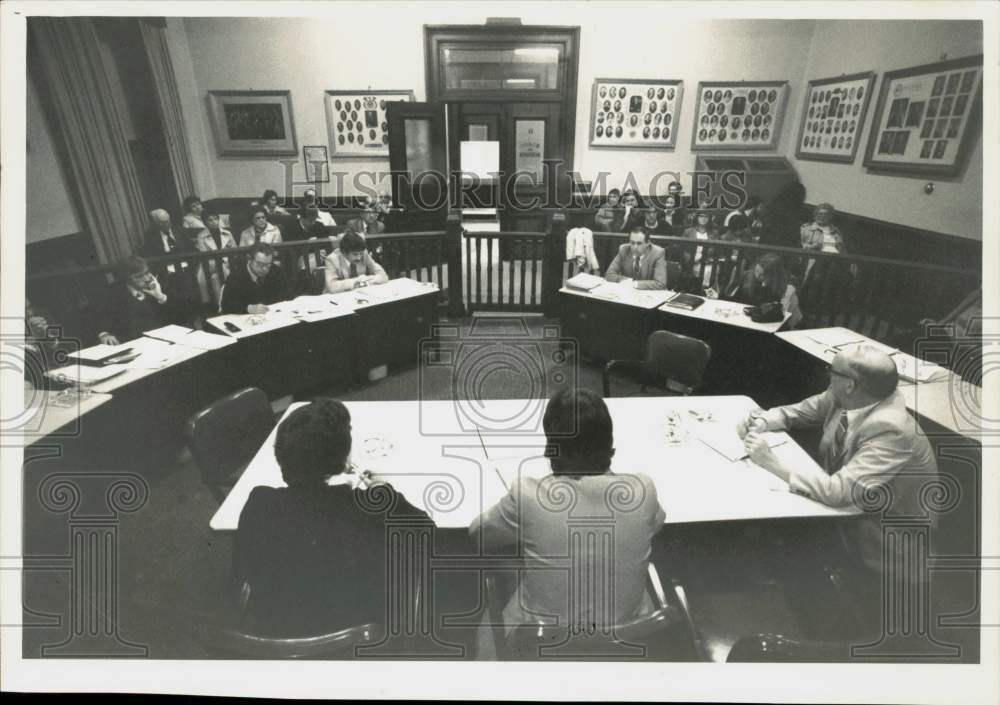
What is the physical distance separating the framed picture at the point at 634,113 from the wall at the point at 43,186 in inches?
101

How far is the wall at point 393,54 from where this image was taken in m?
1.63

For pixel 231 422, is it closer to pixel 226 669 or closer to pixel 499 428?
pixel 226 669

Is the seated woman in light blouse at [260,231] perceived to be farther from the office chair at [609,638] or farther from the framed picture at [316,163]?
the office chair at [609,638]

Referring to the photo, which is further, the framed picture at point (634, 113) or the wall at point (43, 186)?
the framed picture at point (634, 113)

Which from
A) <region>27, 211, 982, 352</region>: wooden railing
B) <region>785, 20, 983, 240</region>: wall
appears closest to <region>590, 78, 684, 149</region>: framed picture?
<region>785, 20, 983, 240</region>: wall

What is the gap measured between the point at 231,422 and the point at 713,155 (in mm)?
3288

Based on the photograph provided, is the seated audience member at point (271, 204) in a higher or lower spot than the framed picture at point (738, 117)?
lower

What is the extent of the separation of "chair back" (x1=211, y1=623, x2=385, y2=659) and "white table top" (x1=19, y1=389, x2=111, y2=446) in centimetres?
121

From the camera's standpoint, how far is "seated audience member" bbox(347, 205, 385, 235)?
378cm

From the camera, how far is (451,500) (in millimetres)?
1591

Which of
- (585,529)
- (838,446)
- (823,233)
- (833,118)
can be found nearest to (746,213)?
(823,233)

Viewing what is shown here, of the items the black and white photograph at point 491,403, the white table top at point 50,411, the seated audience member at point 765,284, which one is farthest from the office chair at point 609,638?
the seated audience member at point 765,284

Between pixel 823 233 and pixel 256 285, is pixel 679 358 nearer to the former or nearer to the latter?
pixel 823 233

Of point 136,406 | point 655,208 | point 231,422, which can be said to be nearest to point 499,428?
point 231,422
